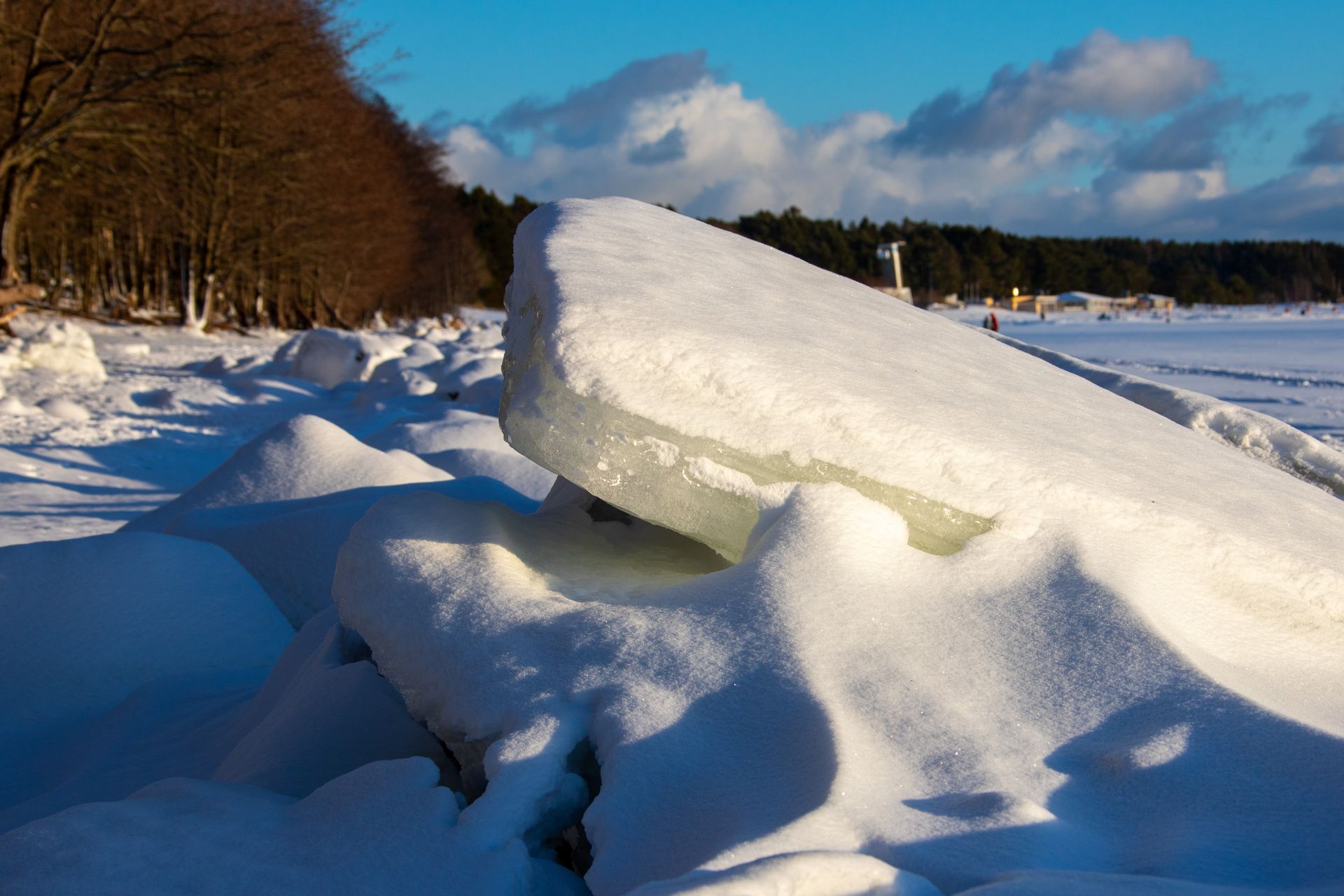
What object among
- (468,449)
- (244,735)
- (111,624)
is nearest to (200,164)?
(468,449)

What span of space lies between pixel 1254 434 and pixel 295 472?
3287mm

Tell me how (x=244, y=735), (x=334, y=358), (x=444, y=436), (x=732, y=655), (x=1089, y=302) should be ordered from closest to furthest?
(x=732, y=655), (x=244, y=735), (x=444, y=436), (x=334, y=358), (x=1089, y=302)

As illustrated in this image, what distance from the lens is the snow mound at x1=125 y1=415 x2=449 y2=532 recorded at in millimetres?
3709

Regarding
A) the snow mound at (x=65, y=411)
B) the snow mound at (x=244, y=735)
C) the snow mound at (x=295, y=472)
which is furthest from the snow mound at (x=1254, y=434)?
the snow mound at (x=65, y=411)

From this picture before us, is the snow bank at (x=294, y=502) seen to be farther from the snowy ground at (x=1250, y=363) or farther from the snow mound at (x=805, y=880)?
the snowy ground at (x=1250, y=363)

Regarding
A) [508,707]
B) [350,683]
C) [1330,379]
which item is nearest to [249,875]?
[508,707]

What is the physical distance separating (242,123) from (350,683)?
19618 millimetres

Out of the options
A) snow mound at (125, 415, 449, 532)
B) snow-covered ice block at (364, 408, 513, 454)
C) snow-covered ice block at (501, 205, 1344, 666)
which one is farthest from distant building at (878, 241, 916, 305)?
A: snow-covered ice block at (501, 205, 1344, 666)

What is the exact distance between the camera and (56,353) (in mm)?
10094

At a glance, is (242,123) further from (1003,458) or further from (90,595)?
(1003,458)

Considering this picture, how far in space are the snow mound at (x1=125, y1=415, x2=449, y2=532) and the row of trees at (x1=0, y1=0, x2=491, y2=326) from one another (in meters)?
9.89

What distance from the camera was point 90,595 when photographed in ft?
8.58

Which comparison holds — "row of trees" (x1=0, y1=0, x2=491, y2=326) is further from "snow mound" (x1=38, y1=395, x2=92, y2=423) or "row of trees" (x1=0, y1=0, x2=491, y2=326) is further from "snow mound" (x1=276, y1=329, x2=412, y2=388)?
"snow mound" (x1=38, y1=395, x2=92, y2=423)

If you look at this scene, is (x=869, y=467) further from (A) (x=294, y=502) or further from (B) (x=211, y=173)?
(B) (x=211, y=173)
